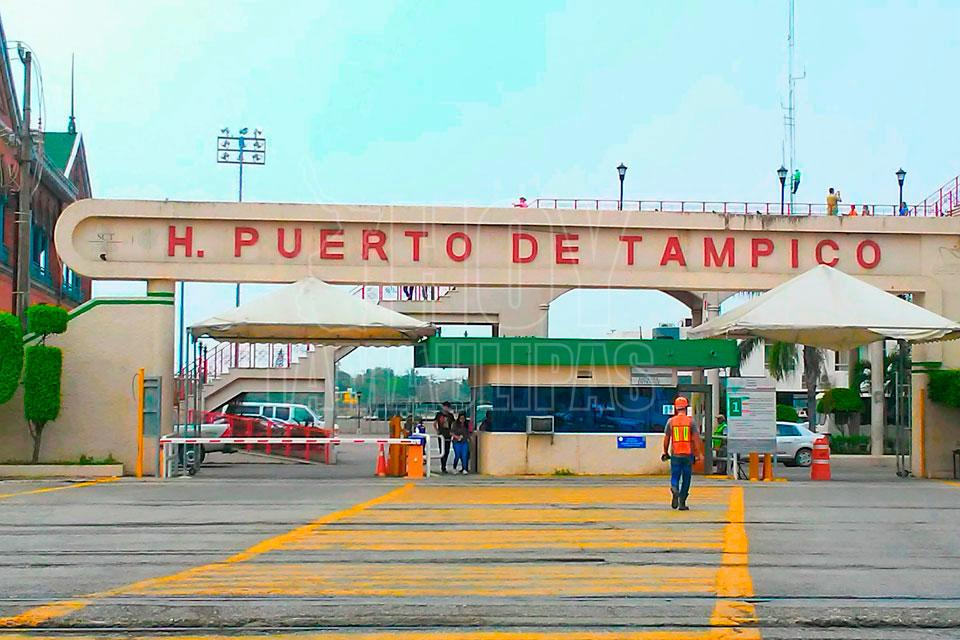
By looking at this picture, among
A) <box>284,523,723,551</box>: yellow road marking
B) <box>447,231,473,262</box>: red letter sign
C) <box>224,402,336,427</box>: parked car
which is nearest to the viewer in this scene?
<box>284,523,723,551</box>: yellow road marking

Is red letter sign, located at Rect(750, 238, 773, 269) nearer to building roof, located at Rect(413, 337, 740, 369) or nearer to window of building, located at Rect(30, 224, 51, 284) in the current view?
building roof, located at Rect(413, 337, 740, 369)

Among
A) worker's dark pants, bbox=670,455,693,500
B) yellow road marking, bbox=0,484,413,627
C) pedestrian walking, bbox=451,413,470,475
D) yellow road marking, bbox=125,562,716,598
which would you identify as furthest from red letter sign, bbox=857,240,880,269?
yellow road marking, bbox=125,562,716,598

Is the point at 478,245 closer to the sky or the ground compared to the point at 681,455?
closer to the sky

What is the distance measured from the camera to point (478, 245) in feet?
94.6

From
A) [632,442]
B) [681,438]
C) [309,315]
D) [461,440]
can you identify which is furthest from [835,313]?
[309,315]

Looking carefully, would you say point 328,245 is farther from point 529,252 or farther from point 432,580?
point 432,580

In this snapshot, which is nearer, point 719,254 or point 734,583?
point 734,583

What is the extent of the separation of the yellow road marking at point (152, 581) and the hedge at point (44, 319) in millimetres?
10440

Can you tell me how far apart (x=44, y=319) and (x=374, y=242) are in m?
7.36

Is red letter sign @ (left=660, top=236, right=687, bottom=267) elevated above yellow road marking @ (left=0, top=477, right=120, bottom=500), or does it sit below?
above

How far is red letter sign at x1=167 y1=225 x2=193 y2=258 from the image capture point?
2816 centimetres

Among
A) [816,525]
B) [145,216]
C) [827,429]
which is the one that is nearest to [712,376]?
[827,429]

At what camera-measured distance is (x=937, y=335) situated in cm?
2708

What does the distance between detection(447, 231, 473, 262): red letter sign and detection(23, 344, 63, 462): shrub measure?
887cm
